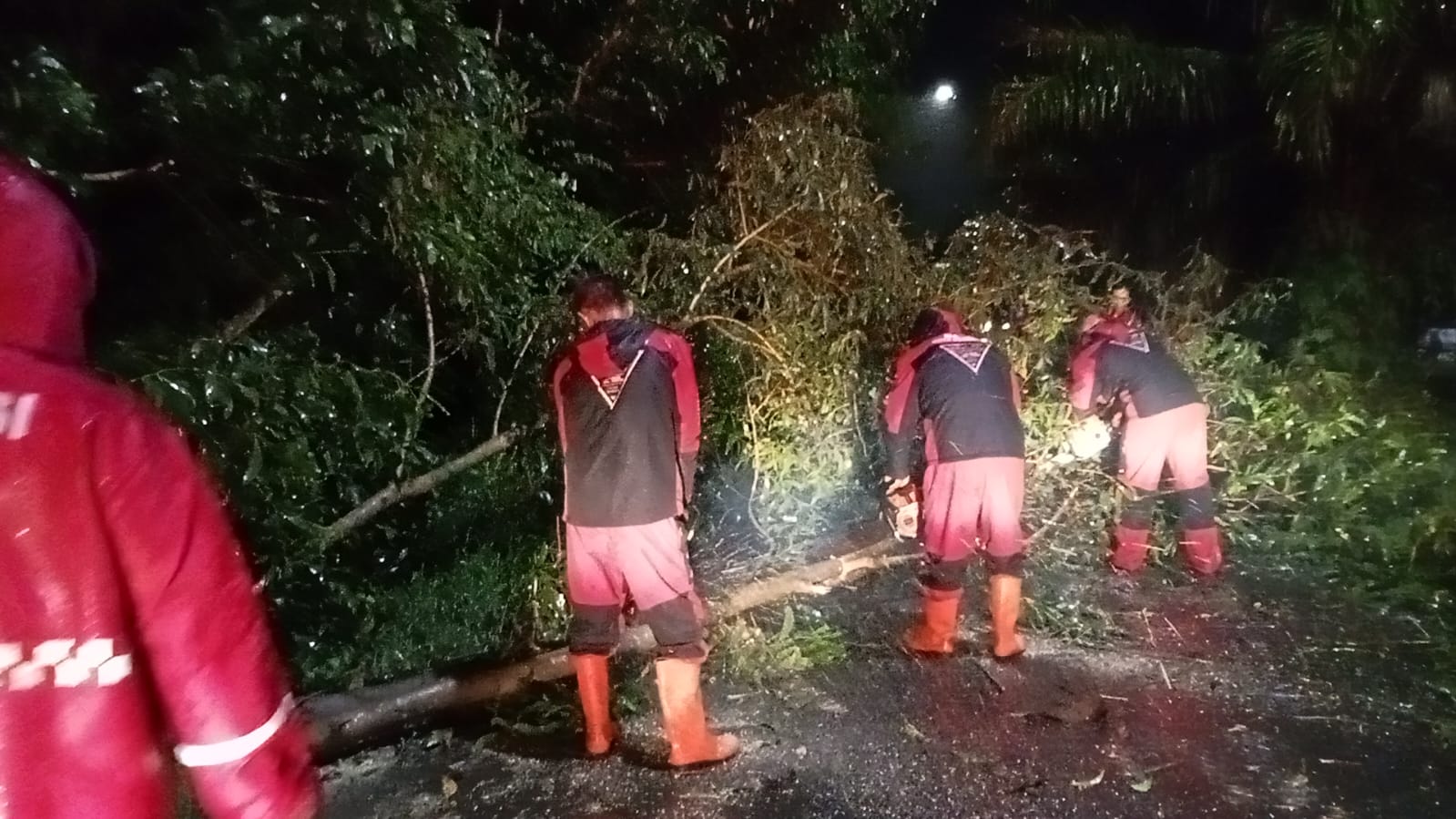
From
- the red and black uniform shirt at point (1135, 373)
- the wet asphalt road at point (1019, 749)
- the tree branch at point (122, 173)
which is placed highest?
the tree branch at point (122, 173)

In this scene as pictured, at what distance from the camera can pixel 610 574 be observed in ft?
14.3

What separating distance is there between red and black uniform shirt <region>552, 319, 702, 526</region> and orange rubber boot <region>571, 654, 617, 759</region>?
59cm

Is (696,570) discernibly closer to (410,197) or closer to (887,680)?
(887,680)

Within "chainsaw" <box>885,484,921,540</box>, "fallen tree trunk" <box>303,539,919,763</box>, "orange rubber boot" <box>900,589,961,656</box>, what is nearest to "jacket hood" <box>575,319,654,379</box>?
"fallen tree trunk" <box>303,539,919,763</box>

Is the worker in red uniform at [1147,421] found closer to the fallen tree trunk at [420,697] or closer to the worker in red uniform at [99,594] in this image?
the fallen tree trunk at [420,697]

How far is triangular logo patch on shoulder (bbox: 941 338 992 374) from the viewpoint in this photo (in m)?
5.11

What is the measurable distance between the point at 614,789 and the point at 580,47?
14.8 ft

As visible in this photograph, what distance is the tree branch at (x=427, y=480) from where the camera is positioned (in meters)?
5.72

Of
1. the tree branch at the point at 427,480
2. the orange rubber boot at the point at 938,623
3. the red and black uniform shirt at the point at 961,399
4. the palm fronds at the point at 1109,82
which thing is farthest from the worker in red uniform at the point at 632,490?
the palm fronds at the point at 1109,82

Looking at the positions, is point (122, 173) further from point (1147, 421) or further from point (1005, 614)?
point (1147, 421)

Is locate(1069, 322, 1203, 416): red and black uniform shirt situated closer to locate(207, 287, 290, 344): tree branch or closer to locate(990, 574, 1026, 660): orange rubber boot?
locate(990, 574, 1026, 660): orange rubber boot

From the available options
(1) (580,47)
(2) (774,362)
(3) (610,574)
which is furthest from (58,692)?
(1) (580,47)

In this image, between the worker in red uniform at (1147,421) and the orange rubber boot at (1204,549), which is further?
the orange rubber boot at (1204,549)

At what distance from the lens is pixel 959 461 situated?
5137 mm
